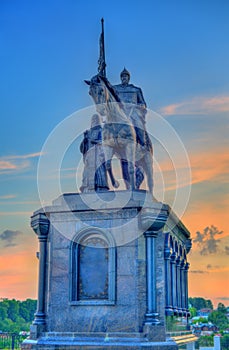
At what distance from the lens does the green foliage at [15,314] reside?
5731 centimetres

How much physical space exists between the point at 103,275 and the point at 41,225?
221 cm

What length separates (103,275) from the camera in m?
15.9

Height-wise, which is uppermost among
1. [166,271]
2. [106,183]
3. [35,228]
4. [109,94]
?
[109,94]

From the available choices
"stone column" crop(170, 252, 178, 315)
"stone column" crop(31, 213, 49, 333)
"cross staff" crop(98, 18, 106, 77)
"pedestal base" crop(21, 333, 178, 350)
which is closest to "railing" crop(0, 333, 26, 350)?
"stone column" crop(31, 213, 49, 333)

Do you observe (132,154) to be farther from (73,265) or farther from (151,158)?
(73,265)

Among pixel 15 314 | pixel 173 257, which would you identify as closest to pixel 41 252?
pixel 173 257

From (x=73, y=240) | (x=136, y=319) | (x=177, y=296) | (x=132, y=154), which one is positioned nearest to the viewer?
(x=136, y=319)

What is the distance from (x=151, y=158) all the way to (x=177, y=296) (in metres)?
4.11

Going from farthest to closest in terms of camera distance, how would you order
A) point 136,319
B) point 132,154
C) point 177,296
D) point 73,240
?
point 177,296, point 132,154, point 73,240, point 136,319

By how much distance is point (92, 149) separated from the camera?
17.7 meters

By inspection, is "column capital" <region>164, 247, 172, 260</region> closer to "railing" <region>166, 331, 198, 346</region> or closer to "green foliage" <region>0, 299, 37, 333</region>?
"railing" <region>166, 331, 198, 346</region>

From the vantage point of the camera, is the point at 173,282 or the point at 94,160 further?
the point at 173,282

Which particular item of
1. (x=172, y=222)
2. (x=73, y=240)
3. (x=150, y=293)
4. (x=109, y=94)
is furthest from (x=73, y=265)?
(x=109, y=94)

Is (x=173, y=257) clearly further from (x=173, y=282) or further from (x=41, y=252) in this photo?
(x=41, y=252)
